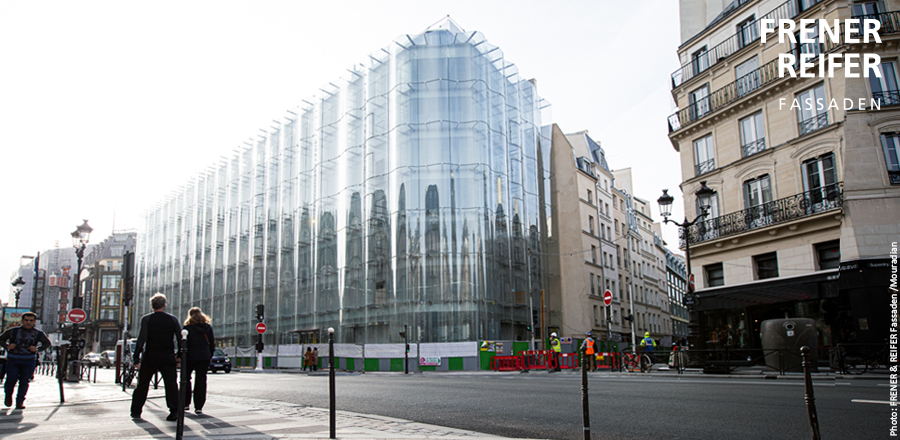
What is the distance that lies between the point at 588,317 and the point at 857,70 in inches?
1063

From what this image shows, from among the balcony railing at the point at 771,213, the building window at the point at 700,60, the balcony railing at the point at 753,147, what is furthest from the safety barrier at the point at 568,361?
the building window at the point at 700,60

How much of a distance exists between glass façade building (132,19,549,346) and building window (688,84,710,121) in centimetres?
1204

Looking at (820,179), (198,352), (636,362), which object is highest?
(820,179)

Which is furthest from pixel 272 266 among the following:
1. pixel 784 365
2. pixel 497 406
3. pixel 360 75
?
pixel 497 406

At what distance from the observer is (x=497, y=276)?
119 ft

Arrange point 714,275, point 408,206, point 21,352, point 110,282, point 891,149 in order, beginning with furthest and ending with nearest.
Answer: point 110,282 → point 408,206 → point 714,275 → point 891,149 → point 21,352

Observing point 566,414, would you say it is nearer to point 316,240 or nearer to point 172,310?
point 316,240

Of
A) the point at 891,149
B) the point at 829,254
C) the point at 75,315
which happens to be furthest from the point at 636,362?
the point at 75,315

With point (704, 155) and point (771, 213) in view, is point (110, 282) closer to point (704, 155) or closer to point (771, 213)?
point (704, 155)

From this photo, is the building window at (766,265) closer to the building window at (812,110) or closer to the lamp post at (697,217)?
the building window at (812,110)

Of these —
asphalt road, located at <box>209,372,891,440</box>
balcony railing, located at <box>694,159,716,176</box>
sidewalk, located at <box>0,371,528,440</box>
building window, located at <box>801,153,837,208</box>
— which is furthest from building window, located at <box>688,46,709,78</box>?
sidewalk, located at <box>0,371,528,440</box>

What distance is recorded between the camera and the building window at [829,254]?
2223 centimetres

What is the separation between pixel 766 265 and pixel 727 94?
7.98 m

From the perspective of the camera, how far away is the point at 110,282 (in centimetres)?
9475
